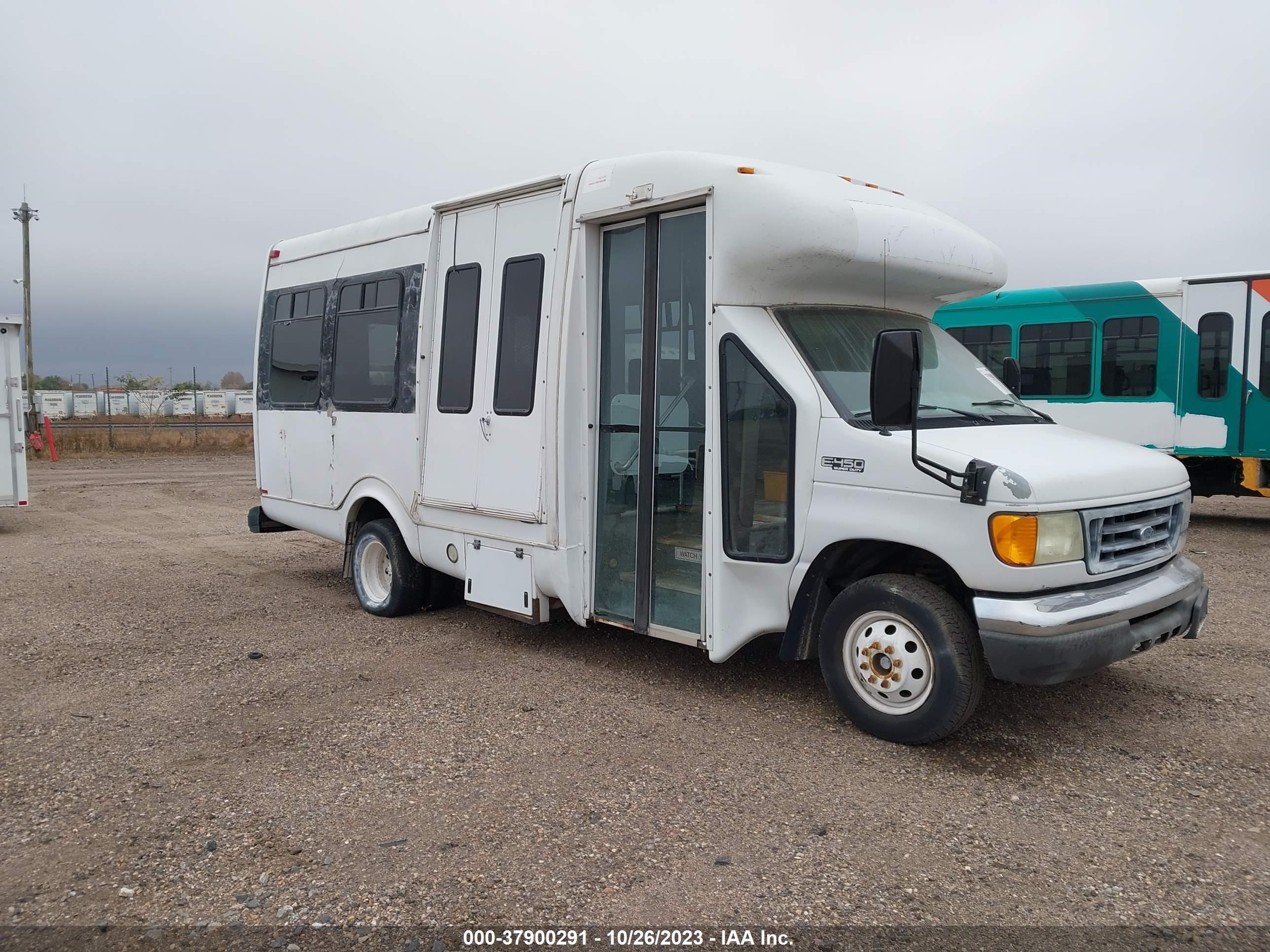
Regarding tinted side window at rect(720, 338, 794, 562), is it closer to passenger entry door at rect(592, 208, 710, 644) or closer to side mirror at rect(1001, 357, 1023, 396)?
passenger entry door at rect(592, 208, 710, 644)

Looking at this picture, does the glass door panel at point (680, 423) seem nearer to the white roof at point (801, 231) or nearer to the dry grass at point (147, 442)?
the white roof at point (801, 231)

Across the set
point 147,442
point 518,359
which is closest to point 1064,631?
point 518,359

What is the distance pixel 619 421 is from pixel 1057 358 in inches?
392

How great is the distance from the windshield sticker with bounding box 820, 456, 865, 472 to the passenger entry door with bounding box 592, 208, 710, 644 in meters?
0.69

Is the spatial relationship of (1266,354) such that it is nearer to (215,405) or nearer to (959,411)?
→ (959,411)

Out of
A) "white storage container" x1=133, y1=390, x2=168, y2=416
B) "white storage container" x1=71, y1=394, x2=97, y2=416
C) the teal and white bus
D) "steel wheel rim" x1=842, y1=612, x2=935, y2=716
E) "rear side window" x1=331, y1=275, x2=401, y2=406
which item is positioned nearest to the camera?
"steel wheel rim" x1=842, y1=612, x2=935, y2=716

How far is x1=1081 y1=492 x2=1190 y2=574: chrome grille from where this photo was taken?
432cm

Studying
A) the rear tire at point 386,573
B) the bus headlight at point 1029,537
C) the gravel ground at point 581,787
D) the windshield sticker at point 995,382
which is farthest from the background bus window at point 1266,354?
the rear tire at point 386,573

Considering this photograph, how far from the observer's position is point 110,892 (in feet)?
11.3

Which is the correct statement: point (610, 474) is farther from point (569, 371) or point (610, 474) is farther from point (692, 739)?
point (692, 739)

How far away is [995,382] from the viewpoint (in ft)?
18.7

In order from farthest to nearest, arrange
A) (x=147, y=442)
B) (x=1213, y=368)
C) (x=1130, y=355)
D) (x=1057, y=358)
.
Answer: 1. (x=147, y=442)
2. (x=1057, y=358)
3. (x=1130, y=355)
4. (x=1213, y=368)

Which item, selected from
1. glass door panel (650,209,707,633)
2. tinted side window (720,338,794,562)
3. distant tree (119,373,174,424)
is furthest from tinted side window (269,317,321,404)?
distant tree (119,373,174,424)

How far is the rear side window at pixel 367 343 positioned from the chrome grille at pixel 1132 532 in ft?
15.8
